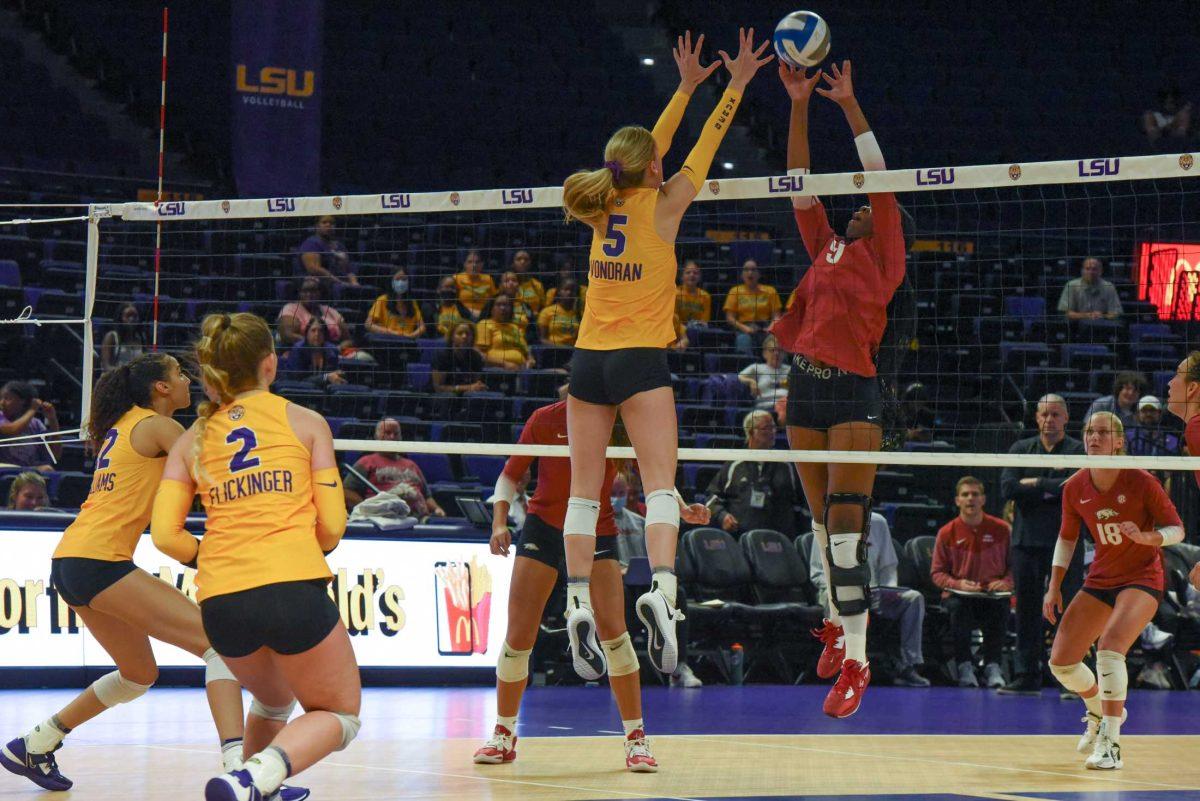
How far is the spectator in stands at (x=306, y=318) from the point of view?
1179 cm

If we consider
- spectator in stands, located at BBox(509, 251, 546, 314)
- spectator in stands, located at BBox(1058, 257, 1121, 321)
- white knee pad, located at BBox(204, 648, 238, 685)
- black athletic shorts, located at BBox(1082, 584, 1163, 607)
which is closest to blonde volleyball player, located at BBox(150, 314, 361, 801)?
white knee pad, located at BBox(204, 648, 238, 685)

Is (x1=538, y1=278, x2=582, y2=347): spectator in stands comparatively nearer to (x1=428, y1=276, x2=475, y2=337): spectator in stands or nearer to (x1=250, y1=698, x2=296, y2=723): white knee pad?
(x1=428, y1=276, x2=475, y2=337): spectator in stands

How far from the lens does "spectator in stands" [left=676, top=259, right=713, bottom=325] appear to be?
1212 centimetres

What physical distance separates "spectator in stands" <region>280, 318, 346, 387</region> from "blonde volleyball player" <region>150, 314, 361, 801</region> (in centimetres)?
721

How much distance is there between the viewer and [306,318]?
41.5 ft

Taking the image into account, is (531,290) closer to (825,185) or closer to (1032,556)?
(1032,556)

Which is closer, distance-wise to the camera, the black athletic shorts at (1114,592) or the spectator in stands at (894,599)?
the black athletic shorts at (1114,592)

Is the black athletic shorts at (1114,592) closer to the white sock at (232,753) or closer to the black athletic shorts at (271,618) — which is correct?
the white sock at (232,753)

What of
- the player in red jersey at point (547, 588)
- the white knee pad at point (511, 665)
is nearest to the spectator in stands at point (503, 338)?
the player in red jersey at point (547, 588)

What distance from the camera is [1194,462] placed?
6.45 m

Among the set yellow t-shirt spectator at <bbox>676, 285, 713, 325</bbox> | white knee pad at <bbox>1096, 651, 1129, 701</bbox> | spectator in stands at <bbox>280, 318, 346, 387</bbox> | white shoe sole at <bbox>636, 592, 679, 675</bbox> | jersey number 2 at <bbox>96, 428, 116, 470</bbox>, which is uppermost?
yellow t-shirt spectator at <bbox>676, 285, 713, 325</bbox>

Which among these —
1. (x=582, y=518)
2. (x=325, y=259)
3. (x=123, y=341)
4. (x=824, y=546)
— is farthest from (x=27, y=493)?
(x=824, y=546)

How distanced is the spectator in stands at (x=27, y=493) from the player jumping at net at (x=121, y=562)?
4.39 meters

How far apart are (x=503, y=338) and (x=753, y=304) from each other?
2635 millimetres
